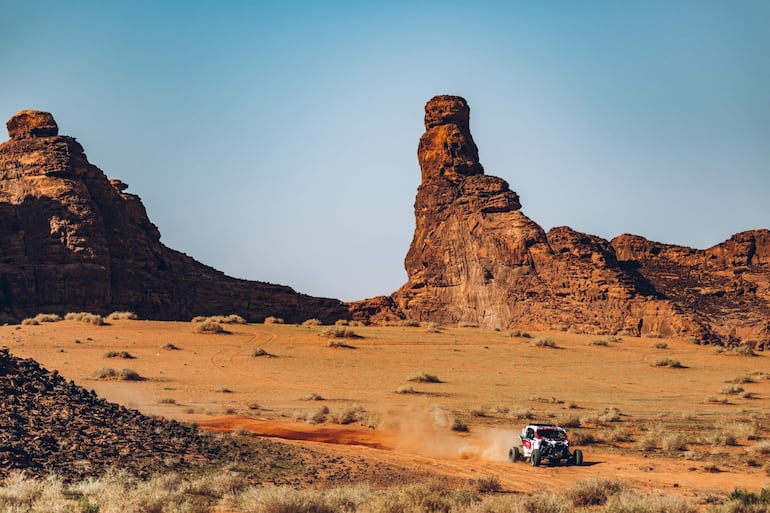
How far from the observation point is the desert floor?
78.8 feet

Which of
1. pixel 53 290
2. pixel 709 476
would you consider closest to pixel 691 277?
pixel 53 290

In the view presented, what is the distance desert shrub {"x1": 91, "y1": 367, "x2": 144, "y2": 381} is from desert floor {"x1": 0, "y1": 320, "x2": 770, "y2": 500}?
52cm

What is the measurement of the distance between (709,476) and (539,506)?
8.94 m

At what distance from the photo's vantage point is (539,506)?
15.0 metres

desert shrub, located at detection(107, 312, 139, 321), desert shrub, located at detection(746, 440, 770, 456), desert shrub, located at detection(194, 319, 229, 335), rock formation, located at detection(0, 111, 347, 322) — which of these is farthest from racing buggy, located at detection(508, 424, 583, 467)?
rock formation, located at detection(0, 111, 347, 322)

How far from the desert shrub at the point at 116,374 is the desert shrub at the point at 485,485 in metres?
23.1

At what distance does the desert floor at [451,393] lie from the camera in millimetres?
24016

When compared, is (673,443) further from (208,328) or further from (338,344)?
(208,328)

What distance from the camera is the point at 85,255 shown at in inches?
2440

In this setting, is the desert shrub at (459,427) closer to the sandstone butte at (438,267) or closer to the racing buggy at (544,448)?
the racing buggy at (544,448)

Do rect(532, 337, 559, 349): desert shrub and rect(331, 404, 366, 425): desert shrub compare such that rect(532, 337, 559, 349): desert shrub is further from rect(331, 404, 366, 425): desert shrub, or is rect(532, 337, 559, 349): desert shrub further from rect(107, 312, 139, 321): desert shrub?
rect(331, 404, 366, 425): desert shrub

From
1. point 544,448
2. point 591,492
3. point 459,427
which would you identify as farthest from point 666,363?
point 591,492

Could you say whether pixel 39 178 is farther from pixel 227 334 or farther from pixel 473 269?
pixel 473 269

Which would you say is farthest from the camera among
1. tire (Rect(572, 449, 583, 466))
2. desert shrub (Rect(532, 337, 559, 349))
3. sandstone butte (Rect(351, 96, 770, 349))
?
sandstone butte (Rect(351, 96, 770, 349))
